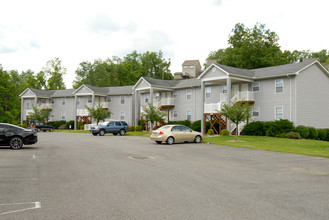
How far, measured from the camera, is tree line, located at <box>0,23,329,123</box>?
5734cm

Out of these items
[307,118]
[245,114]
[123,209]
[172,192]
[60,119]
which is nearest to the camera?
[123,209]

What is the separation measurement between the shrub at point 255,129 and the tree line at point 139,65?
946 inches

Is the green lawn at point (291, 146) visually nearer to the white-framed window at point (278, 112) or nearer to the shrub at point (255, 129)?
the shrub at point (255, 129)

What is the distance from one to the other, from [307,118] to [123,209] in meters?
30.7

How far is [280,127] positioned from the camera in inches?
1236

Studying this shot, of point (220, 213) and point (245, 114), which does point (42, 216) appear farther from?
point (245, 114)

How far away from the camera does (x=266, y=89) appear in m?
35.3

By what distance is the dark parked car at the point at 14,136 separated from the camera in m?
19.2

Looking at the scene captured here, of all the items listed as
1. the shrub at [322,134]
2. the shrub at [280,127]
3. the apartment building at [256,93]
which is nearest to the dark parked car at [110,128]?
the apartment building at [256,93]

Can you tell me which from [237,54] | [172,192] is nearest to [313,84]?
[237,54]

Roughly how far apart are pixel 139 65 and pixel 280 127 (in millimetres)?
60251

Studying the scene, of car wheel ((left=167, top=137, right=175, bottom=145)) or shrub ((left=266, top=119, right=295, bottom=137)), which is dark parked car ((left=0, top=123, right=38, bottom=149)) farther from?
shrub ((left=266, top=119, right=295, bottom=137))

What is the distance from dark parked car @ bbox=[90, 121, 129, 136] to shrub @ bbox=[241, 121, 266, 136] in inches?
564

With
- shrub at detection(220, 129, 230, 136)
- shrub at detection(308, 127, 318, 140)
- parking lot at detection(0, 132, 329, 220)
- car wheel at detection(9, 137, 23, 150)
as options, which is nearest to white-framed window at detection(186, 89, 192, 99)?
shrub at detection(220, 129, 230, 136)
